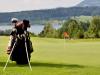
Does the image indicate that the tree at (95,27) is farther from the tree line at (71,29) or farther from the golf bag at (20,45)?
the golf bag at (20,45)

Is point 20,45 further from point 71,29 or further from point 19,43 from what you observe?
point 71,29

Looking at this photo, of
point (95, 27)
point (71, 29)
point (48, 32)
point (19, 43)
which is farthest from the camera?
point (71, 29)

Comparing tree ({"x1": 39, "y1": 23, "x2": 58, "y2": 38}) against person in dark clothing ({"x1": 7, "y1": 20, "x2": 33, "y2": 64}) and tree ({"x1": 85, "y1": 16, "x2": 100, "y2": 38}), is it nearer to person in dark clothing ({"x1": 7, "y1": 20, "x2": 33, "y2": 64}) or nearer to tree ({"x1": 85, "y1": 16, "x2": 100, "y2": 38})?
tree ({"x1": 85, "y1": 16, "x2": 100, "y2": 38})

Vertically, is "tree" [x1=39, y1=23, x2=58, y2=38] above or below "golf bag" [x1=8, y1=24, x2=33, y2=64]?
below

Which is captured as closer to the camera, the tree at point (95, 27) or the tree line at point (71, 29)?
the tree at point (95, 27)

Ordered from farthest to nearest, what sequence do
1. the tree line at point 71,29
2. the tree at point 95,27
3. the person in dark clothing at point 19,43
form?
the tree line at point 71,29 < the tree at point 95,27 < the person in dark clothing at point 19,43

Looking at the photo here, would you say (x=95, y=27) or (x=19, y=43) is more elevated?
(x=19, y=43)

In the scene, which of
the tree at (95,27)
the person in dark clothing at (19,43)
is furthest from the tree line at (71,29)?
the person in dark clothing at (19,43)

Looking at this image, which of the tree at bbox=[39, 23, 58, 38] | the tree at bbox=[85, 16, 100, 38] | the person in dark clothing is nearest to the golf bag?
the person in dark clothing

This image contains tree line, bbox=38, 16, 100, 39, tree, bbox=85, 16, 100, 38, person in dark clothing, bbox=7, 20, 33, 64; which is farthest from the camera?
tree line, bbox=38, 16, 100, 39

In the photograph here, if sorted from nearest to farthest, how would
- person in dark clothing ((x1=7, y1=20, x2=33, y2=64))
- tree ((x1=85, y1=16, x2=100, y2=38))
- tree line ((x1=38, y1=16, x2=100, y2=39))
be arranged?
person in dark clothing ((x1=7, y1=20, x2=33, y2=64)) → tree ((x1=85, y1=16, x2=100, y2=38)) → tree line ((x1=38, y1=16, x2=100, y2=39))

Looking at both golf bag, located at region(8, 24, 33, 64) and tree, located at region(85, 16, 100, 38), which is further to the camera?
tree, located at region(85, 16, 100, 38)

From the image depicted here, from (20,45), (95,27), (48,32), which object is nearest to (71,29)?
(95,27)

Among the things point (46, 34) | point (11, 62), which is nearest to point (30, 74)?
point (11, 62)
